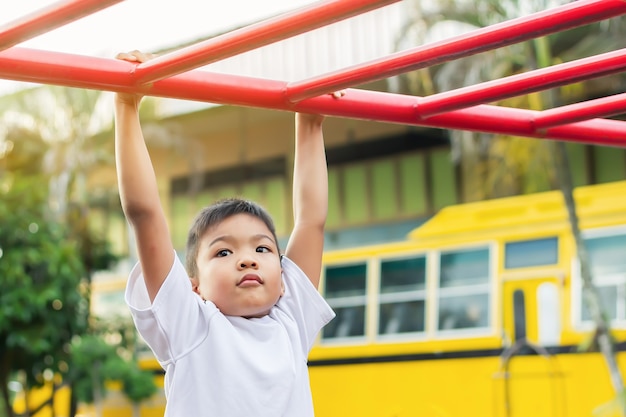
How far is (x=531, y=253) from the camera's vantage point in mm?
7910

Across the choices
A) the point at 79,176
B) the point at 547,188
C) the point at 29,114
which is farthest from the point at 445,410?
the point at 29,114

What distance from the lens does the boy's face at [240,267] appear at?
1.54m

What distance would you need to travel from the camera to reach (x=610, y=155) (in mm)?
10406

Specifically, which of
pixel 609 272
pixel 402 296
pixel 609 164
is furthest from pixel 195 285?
pixel 609 164

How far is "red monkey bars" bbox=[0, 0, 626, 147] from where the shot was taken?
1.23 m

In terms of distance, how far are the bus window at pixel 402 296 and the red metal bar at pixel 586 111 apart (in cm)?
660

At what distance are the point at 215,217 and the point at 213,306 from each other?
0.47 ft

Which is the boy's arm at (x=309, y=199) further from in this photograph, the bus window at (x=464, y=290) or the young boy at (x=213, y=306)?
the bus window at (x=464, y=290)

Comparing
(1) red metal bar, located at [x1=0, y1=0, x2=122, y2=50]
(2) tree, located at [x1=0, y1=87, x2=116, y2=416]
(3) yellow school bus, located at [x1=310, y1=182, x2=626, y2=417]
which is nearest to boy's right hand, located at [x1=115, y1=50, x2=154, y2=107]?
(1) red metal bar, located at [x1=0, y1=0, x2=122, y2=50]

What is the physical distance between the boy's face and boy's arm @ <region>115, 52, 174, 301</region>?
9 cm

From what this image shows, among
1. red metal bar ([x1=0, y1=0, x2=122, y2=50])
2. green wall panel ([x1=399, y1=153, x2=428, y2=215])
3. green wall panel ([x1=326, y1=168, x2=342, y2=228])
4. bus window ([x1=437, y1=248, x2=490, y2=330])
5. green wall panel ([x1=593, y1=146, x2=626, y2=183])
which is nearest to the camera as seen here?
red metal bar ([x1=0, y1=0, x2=122, y2=50])

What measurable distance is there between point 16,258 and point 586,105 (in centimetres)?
828

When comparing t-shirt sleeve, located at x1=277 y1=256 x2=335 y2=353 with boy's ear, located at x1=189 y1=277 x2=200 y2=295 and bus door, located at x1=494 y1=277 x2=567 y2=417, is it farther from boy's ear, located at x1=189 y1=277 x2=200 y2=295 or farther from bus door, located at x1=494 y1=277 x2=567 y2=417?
bus door, located at x1=494 y1=277 x2=567 y2=417

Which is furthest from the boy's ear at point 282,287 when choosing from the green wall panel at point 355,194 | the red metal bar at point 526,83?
the green wall panel at point 355,194
